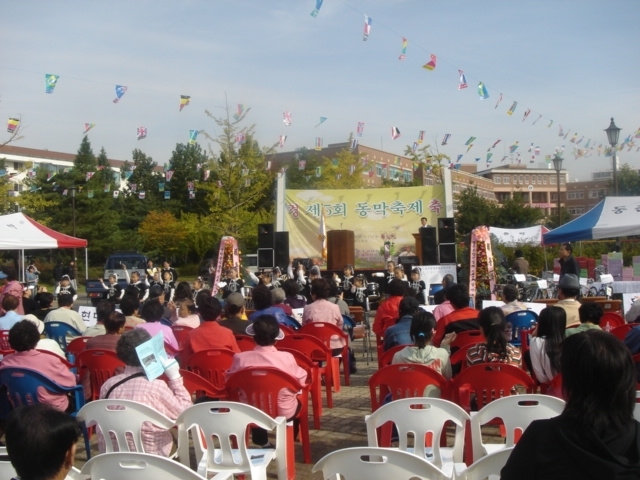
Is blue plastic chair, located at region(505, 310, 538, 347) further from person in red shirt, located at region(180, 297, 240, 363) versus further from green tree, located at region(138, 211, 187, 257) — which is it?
green tree, located at region(138, 211, 187, 257)

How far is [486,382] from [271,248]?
1536 cm

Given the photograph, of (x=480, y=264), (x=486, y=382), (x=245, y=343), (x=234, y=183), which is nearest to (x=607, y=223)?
(x=480, y=264)

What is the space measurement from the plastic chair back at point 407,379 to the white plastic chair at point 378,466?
→ 1.91 m

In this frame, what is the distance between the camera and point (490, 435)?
565cm

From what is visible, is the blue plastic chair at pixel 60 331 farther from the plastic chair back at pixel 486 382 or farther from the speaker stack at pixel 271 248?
the speaker stack at pixel 271 248

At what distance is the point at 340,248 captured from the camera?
19.9 metres

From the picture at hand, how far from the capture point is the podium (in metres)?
19.8

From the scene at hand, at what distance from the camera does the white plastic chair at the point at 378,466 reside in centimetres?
252

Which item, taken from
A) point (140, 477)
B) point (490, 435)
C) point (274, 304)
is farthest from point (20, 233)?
point (140, 477)

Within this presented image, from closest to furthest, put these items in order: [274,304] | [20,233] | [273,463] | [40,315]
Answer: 1. [273,463]
2. [274,304]
3. [40,315]
4. [20,233]

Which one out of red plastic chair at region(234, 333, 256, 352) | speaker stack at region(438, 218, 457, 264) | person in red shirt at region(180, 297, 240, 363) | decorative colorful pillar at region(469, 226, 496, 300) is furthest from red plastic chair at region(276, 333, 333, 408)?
speaker stack at region(438, 218, 457, 264)

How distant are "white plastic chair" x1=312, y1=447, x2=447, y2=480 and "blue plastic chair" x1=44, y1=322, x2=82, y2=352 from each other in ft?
18.3

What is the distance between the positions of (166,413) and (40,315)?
570cm

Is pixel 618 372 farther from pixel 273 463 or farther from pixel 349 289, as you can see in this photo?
pixel 349 289
